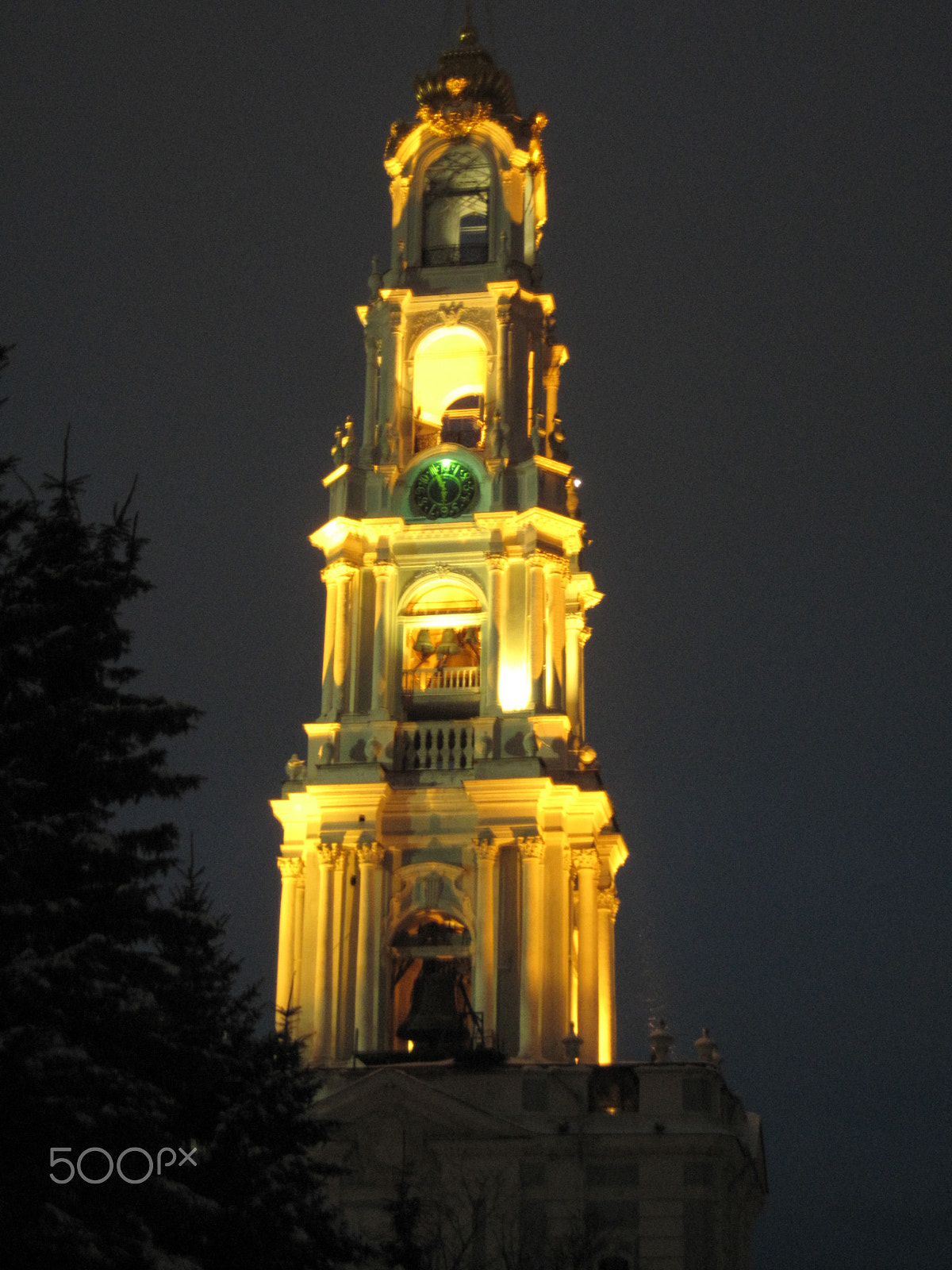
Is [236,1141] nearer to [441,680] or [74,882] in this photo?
[74,882]

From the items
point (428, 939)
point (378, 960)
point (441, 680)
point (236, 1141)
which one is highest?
point (441, 680)

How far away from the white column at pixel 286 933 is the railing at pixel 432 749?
3.70 metres

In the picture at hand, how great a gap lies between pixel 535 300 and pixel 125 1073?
1333 inches

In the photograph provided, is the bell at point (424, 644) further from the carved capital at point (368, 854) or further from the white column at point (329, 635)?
the carved capital at point (368, 854)

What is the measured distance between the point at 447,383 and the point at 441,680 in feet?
30.7

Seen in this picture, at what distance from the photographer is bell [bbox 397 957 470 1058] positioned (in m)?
46.1

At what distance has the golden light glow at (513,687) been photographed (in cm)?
5131

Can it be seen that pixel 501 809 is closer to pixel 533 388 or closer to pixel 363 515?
pixel 363 515

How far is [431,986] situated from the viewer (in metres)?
47.1

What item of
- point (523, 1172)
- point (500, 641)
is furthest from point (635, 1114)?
point (500, 641)

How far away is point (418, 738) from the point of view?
5156 centimetres

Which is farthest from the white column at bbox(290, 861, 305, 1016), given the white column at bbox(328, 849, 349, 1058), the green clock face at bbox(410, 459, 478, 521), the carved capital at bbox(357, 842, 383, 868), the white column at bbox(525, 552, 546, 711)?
the green clock face at bbox(410, 459, 478, 521)

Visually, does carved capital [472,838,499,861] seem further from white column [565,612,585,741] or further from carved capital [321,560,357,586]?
carved capital [321,560,357,586]

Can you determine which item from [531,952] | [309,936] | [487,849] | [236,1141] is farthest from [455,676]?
[236,1141]
